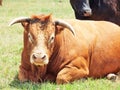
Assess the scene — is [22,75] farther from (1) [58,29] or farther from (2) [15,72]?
(1) [58,29]

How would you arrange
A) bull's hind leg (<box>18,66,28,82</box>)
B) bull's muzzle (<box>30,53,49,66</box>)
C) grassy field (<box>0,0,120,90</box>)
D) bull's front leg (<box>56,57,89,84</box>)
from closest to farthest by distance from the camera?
bull's muzzle (<box>30,53,49,66</box>)
grassy field (<box>0,0,120,90</box>)
bull's front leg (<box>56,57,89,84</box>)
bull's hind leg (<box>18,66,28,82</box>)

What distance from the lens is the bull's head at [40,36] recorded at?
5887mm

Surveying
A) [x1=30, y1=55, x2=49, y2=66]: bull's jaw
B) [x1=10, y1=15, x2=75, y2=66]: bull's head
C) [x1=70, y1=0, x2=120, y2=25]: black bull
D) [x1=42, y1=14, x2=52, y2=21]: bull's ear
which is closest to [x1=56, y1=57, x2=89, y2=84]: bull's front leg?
[x1=10, y1=15, x2=75, y2=66]: bull's head

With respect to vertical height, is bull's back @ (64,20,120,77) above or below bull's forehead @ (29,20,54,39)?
below

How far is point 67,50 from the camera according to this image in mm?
6500

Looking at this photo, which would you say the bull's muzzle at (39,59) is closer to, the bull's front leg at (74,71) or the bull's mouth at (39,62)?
the bull's mouth at (39,62)

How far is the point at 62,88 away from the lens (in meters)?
6.10

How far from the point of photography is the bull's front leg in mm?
6297

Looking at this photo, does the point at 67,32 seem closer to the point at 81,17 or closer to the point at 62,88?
A: the point at 62,88

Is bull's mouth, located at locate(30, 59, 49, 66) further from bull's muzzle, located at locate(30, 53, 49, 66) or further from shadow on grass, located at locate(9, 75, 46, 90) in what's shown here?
shadow on grass, located at locate(9, 75, 46, 90)

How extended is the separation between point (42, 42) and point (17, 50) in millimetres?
2901

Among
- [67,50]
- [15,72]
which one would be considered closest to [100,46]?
[67,50]

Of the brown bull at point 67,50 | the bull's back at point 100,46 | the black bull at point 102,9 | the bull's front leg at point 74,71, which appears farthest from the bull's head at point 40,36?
the black bull at point 102,9

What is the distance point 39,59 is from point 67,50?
0.79 metres
